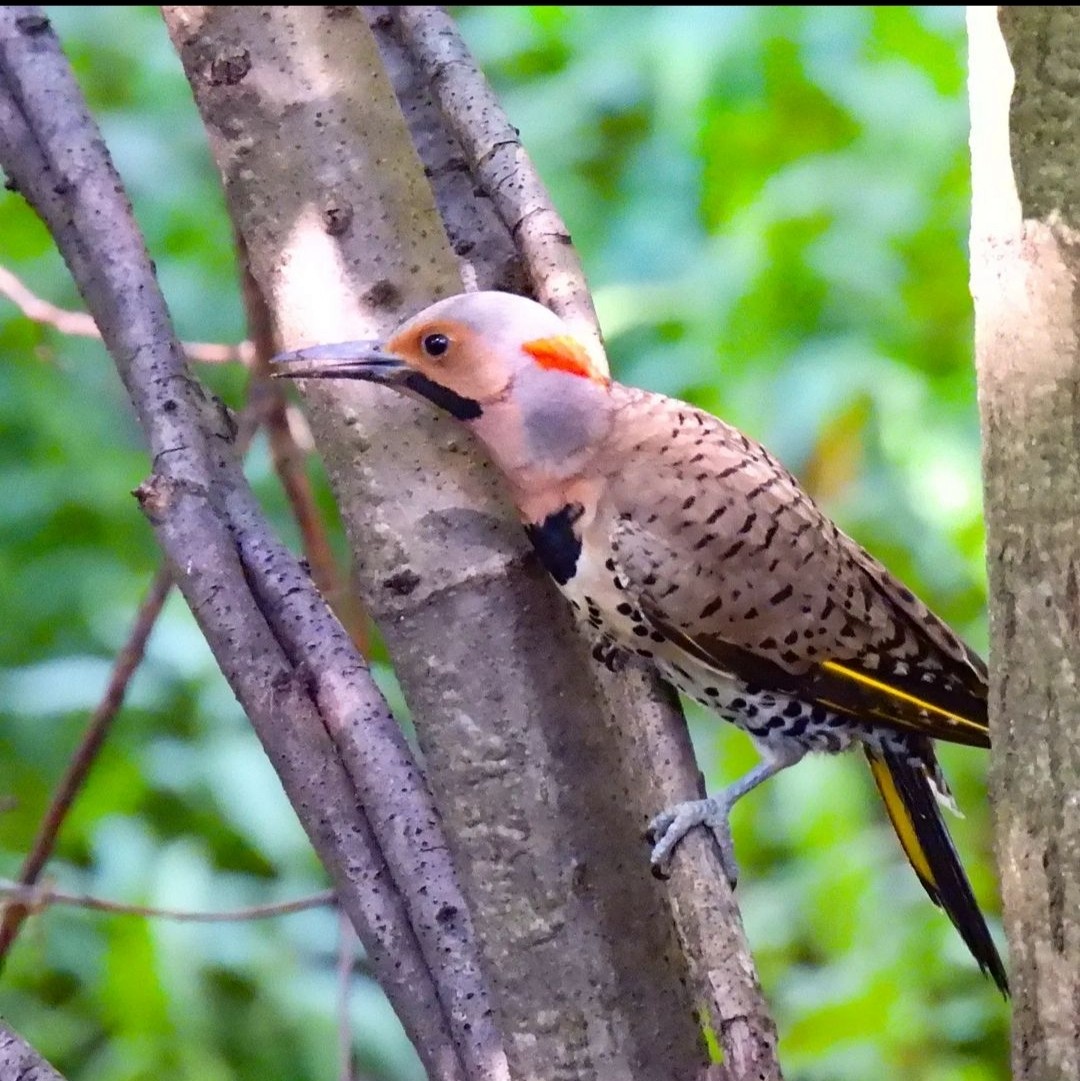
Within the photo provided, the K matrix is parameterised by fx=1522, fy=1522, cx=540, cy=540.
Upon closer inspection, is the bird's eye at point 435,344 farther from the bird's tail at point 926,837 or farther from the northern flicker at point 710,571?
the bird's tail at point 926,837

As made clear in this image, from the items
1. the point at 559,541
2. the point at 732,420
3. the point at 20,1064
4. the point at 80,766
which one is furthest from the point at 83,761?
the point at 732,420

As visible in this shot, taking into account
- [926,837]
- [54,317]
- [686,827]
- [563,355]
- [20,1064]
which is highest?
[54,317]

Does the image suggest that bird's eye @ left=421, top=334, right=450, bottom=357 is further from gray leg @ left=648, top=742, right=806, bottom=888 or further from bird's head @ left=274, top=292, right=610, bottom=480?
gray leg @ left=648, top=742, right=806, bottom=888

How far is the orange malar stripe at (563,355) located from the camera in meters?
1.53

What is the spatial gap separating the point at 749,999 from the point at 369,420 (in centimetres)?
56

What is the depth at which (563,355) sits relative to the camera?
156 centimetres

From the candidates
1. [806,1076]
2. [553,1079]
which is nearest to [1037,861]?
[553,1079]

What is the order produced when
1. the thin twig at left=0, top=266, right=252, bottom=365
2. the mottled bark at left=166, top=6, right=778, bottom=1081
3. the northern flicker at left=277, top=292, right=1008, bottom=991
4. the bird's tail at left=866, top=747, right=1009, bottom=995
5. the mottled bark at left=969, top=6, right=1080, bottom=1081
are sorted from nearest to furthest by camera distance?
1. the mottled bark at left=969, top=6, right=1080, bottom=1081
2. the mottled bark at left=166, top=6, right=778, bottom=1081
3. the northern flicker at left=277, top=292, right=1008, bottom=991
4. the bird's tail at left=866, top=747, right=1009, bottom=995
5. the thin twig at left=0, top=266, right=252, bottom=365

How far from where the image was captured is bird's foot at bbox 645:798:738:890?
1.27 meters

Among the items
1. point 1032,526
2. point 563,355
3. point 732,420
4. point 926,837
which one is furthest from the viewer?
point 732,420

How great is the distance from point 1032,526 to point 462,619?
445 mm

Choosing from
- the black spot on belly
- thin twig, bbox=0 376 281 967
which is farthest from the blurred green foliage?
the black spot on belly

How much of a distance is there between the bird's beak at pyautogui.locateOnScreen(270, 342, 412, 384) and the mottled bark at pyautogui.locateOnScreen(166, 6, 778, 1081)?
0.01 metres

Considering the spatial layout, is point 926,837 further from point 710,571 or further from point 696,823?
point 696,823
